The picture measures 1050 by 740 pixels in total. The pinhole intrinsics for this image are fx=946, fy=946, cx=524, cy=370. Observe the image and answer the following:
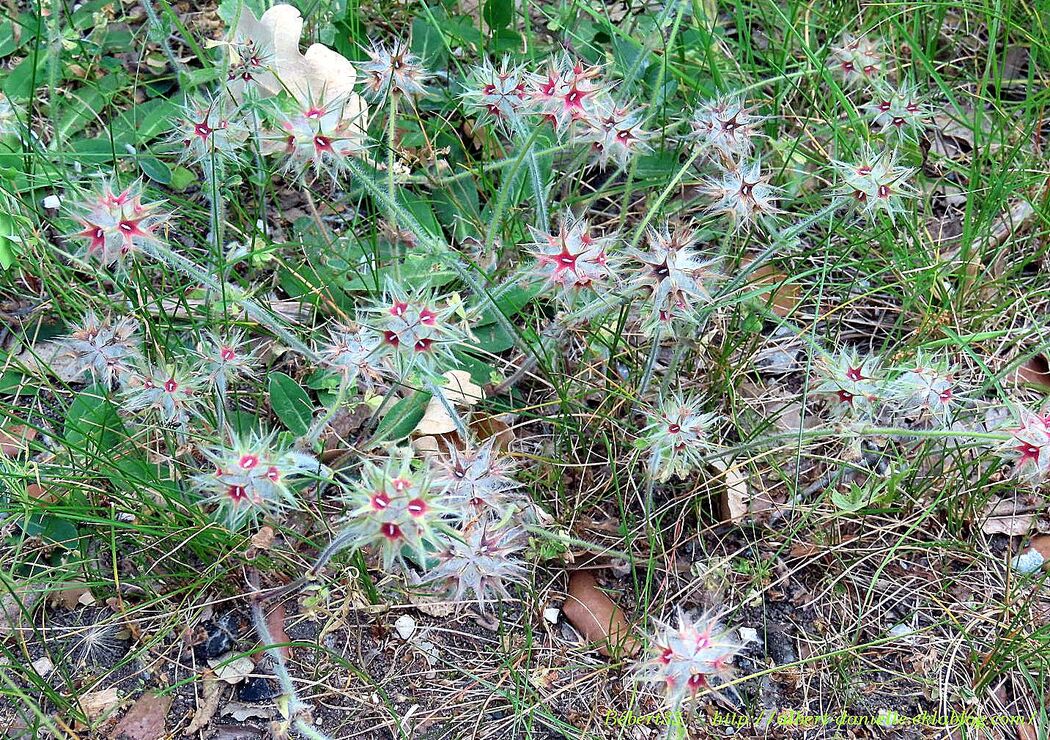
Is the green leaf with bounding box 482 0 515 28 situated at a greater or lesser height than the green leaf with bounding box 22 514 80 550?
greater

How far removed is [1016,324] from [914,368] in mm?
885

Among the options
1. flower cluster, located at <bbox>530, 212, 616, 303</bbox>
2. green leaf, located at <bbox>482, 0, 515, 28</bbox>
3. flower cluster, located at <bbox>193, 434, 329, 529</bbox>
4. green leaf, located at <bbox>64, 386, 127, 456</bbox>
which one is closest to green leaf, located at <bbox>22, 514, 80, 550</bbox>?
green leaf, located at <bbox>64, 386, 127, 456</bbox>

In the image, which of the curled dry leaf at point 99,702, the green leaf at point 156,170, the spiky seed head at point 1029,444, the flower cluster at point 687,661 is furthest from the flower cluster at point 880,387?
the green leaf at point 156,170

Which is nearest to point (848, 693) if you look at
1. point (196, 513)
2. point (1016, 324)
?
point (1016, 324)

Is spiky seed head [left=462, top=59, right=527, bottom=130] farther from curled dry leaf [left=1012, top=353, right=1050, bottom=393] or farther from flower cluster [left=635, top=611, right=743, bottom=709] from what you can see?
curled dry leaf [left=1012, top=353, right=1050, bottom=393]

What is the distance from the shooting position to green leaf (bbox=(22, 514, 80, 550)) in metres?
2.42

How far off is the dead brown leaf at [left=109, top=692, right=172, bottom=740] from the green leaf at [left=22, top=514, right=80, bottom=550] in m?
0.44

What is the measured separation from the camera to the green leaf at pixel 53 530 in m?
2.42

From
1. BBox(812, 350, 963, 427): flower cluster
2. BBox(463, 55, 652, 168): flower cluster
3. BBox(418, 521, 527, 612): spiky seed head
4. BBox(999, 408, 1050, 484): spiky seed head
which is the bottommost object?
BBox(418, 521, 527, 612): spiky seed head

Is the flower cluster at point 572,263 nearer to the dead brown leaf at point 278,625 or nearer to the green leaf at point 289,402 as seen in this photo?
the green leaf at point 289,402

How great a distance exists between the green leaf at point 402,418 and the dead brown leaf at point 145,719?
0.82 metres

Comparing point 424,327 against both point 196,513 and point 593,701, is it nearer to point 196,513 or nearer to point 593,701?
point 196,513

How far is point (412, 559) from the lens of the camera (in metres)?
2.39

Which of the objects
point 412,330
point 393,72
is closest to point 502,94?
point 393,72
